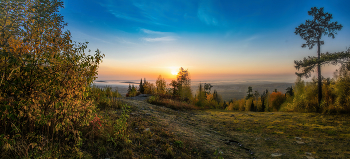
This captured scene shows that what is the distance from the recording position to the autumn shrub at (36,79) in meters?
2.59

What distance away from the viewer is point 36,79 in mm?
2787

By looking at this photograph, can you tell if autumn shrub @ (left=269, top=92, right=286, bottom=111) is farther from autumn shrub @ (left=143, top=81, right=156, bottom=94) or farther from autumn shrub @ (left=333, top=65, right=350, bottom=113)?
autumn shrub @ (left=143, top=81, right=156, bottom=94)

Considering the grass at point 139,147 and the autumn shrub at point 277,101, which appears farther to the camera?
the autumn shrub at point 277,101

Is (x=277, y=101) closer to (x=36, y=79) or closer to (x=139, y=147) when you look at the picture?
(x=139, y=147)

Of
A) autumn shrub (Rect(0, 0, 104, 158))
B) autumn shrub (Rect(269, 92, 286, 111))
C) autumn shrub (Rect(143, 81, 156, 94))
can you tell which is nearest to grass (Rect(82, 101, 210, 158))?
autumn shrub (Rect(0, 0, 104, 158))

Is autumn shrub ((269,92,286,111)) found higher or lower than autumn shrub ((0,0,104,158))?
lower

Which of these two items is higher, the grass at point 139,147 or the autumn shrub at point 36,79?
the autumn shrub at point 36,79

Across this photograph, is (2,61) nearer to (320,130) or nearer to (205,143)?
(205,143)

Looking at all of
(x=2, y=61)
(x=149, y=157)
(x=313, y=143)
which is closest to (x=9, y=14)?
(x=2, y=61)

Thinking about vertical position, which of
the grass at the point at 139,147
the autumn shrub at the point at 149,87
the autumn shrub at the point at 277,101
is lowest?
the autumn shrub at the point at 277,101

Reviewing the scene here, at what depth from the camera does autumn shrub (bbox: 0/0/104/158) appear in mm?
2588

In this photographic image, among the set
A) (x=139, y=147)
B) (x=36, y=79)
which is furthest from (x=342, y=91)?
(x=36, y=79)

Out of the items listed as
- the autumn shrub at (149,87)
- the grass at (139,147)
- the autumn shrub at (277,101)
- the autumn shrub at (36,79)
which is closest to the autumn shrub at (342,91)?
the grass at (139,147)

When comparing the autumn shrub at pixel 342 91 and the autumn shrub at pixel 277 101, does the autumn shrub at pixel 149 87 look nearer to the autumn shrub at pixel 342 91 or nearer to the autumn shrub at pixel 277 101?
the autumn shrub at pixel 342 91
